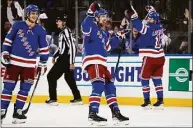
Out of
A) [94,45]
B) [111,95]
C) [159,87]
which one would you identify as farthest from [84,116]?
[159,87]

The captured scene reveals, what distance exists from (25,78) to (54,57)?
94.8 inches

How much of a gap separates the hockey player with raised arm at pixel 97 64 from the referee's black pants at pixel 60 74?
7.12 feet

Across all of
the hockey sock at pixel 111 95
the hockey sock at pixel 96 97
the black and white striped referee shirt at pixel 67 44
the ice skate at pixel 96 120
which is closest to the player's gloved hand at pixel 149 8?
the black and white striped referee shirt at pixel 67 44

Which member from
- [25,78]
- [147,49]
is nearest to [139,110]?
[147,49]

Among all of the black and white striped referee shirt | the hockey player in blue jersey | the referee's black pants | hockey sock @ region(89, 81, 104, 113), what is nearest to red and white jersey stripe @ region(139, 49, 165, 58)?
the black and white striped referee shirt

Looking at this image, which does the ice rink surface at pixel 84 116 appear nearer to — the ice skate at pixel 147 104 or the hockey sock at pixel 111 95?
the ice skate at pixel 147 104

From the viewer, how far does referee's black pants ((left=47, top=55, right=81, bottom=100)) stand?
7637mm

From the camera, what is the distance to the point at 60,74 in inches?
304

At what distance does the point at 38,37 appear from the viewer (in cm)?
536

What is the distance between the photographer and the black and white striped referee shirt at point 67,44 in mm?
7398

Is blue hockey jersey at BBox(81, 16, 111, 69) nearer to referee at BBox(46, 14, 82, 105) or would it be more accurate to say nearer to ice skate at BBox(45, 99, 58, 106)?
referee at BBox(46, 14, 82, 105)

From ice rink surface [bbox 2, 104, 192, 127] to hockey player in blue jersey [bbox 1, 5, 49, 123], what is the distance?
11.0 inches

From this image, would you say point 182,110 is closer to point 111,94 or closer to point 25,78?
point 111,94

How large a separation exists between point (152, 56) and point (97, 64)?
1.95 metres
